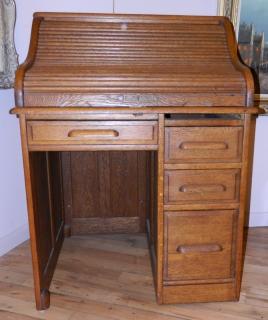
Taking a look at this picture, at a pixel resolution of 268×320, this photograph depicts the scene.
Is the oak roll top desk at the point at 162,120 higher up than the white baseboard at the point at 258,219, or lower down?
higher up

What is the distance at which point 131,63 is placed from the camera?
5.00 feet

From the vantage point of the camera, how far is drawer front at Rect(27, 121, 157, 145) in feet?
4.40

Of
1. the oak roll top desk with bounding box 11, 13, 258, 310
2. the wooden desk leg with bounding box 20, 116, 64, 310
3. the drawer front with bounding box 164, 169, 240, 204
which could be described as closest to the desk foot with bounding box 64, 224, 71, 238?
the wooden desk leg with bounding box 20, 116, 64, 310

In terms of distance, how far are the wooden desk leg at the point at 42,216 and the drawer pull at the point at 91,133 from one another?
0.19 m

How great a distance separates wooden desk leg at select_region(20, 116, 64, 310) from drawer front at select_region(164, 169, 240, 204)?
1.81 feet

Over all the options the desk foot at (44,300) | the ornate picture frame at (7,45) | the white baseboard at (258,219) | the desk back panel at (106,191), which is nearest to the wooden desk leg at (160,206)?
the desk foot at (44,300)

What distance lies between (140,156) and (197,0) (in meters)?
0.99

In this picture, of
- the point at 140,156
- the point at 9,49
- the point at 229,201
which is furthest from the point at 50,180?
the point at 229,201

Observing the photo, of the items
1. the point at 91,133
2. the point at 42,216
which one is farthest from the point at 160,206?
the point at 42,216

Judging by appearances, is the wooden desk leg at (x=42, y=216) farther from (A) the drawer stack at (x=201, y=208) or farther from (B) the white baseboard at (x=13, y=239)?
(A) the drawer stack at (x=201, y=208)

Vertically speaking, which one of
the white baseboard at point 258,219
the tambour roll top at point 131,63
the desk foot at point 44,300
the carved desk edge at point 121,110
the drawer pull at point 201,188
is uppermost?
the tambour roll top at point 131,63

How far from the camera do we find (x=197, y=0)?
2.02 metres

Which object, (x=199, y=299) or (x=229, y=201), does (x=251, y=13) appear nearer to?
(x=229, y=201)

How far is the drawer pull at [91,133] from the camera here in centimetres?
135
